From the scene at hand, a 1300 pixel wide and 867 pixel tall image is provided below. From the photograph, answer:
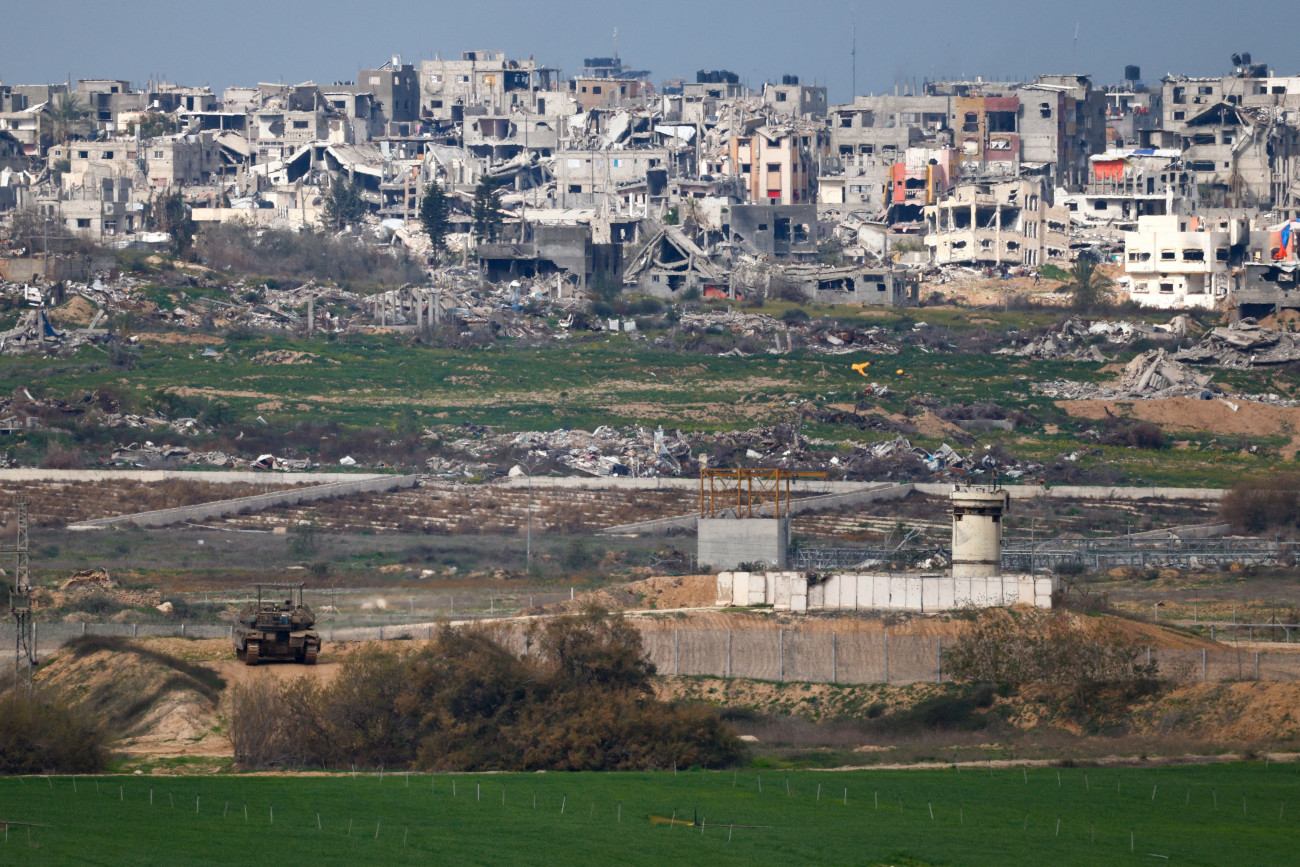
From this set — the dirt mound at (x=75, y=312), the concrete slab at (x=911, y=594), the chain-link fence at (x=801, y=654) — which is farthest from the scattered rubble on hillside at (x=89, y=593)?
the dirt mound at (x=75, y=312)

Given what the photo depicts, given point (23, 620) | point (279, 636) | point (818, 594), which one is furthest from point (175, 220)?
point (818, 594)

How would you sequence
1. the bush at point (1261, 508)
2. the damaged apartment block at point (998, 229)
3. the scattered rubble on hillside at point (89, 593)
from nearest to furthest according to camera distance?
1. the scattered rubble on hillside at point (89, 593)
2. the bush at point (1261, 508)
3. the damaged apartment block at point (998, 229)

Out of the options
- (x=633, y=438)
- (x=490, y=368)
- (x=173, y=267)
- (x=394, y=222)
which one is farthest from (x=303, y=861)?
(x=394, y=222)

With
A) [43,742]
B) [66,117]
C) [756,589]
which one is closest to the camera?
[43,742]

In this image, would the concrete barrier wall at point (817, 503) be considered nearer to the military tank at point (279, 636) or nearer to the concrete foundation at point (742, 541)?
the concrete foundation at point (742, 541)

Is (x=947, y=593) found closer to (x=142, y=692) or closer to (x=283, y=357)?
(x=142, y=692)

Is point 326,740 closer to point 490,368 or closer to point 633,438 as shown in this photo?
point 633,438
